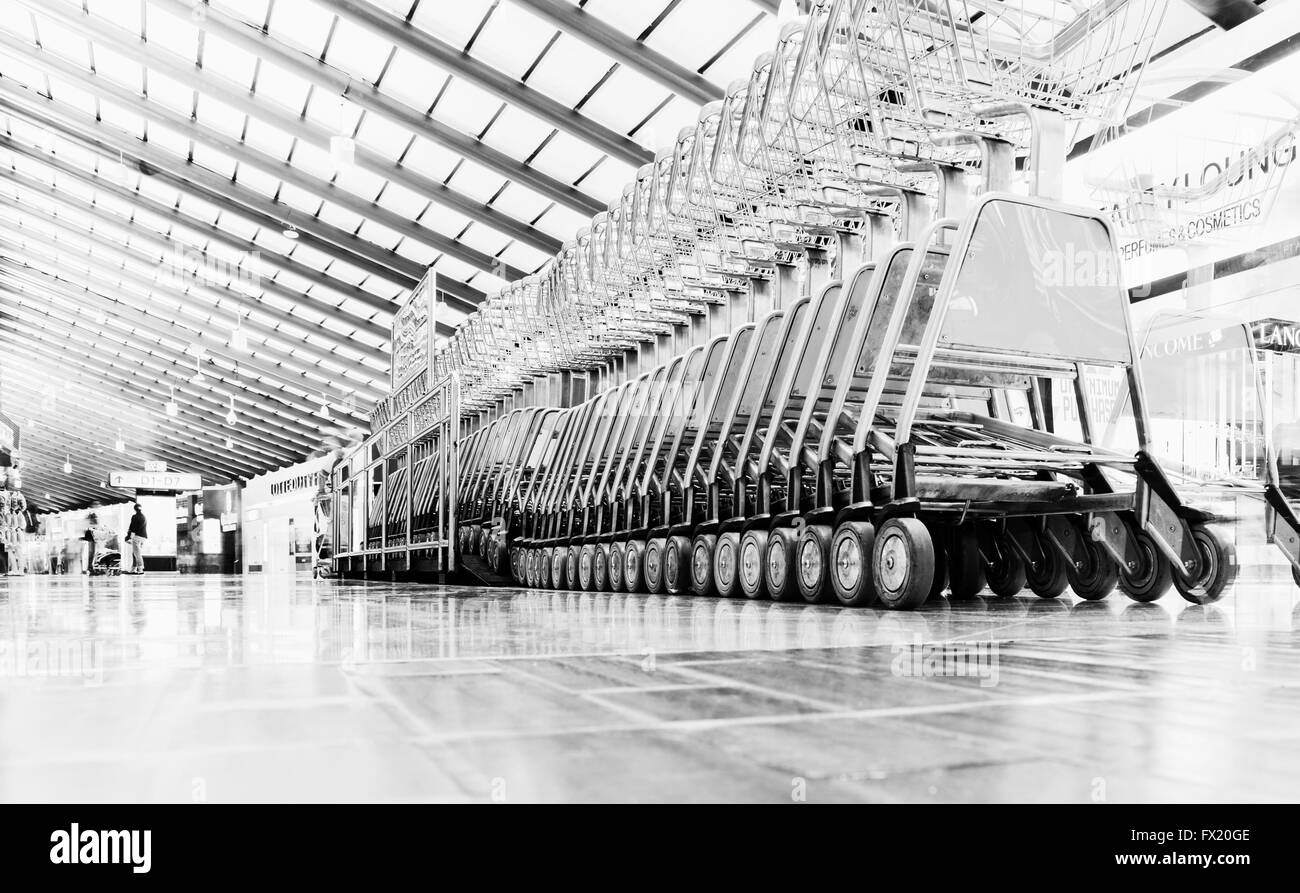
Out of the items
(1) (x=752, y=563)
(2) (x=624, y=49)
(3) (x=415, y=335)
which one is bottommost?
(1) (x=752, y=563)

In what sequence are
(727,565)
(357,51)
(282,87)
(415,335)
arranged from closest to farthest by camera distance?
(727,565) → (415,335) → (357,51) → (282,87)

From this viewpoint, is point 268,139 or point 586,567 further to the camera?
point 268,139

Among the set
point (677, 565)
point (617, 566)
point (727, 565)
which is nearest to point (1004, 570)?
point (727, 565)

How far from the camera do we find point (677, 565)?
217 inches

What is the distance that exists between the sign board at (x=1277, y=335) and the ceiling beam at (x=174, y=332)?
2678 cm

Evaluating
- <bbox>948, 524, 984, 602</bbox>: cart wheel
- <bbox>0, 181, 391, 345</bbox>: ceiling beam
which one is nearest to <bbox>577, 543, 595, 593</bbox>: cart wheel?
<bbox>948, 524, 984, 602</bbox>: cart wheel

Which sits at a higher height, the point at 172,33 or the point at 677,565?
the point at 172,33

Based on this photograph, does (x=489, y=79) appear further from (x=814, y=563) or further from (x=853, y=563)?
(x=853, y=563)

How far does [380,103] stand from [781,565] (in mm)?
12655

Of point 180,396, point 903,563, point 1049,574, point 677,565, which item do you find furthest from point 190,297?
point 903,563
